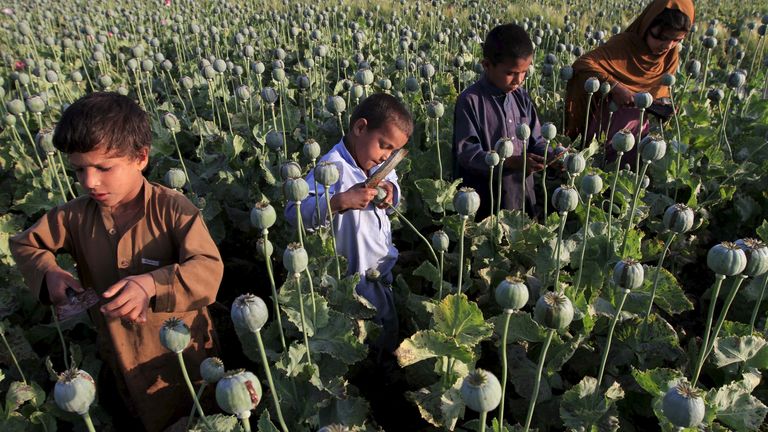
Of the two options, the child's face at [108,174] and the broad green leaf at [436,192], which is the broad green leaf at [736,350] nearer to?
the broad green leaf at [436,192]

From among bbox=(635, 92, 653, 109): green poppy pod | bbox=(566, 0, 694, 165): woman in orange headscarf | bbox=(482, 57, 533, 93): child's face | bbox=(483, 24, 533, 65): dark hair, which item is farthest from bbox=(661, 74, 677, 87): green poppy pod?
bbox=(483, 24, 533, 65): dark hair

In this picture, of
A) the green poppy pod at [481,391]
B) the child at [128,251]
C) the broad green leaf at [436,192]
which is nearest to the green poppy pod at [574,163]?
the broad green leaf at [436,192]

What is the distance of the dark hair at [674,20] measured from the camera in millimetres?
4082

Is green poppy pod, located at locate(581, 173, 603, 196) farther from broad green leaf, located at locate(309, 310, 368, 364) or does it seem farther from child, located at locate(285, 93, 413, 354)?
broad green leaf, located at locate(309, 310, 368, 364)

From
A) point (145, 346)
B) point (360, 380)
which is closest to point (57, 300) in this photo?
point (145, 346)

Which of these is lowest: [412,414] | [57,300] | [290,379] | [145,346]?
[412,414]

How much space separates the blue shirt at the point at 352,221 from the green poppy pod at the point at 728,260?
140 centimetres

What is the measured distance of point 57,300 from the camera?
6.03 feet

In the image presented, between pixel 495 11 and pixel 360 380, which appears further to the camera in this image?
pixel 495 11

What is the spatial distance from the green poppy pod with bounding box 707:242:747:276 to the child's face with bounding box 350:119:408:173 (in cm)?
133

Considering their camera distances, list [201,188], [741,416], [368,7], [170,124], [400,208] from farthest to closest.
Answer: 1. [368,7]
2. [201,188]
3. [170,124]
4. [400,208]
5. [741,416]

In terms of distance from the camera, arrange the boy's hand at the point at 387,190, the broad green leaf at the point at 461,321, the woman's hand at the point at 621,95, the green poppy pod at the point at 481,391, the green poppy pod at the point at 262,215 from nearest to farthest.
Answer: the green poppy pod at the point at 481,391 → the green poppy pod at the point at 262,215 → the broad green leaf at the point at 461,321 → the boy's hand at the point at 387,190 → the woman's hand at the point at 621,95

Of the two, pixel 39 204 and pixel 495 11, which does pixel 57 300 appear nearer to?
pixel 39 204

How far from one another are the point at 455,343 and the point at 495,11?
912cm
